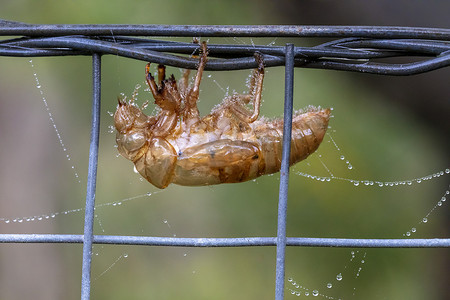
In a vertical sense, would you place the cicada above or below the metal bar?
below

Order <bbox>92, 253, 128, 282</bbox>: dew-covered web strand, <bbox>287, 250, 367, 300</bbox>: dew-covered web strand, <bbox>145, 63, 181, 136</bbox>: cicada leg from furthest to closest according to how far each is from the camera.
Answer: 1. <bbox>92, 253, 128, 282</bbox>: dew-covered web strand
2. <bbox>287, 250, 367, 300</bbox>: dew-covered web strand
3. <bbox>145, 63, 181, 136</bbox>: cicada leg

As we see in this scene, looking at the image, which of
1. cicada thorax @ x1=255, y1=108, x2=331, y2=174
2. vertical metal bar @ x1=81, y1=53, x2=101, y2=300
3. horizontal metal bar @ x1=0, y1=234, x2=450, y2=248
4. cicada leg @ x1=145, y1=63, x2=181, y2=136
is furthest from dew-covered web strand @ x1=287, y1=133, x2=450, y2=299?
vertical metal bar @ x1=81, y1=53, x2=101, y2=300

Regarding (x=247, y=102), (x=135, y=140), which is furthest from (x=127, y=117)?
(x=247, y=102)

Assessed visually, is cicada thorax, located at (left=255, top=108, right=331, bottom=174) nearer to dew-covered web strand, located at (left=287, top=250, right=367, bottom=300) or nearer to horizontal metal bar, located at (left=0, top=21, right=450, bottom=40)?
horizontal metal bar, located at (left=0, top=21, right=450, bottom=40)

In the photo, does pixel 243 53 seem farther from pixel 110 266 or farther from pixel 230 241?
pixel 110 266

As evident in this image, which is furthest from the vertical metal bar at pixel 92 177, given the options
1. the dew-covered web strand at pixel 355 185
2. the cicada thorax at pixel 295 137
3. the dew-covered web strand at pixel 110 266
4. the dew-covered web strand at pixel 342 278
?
the dew-covered web strand at pixel 110 266

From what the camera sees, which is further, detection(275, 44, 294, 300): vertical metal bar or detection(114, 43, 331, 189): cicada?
detection(114, 43, 331, 189): cicada

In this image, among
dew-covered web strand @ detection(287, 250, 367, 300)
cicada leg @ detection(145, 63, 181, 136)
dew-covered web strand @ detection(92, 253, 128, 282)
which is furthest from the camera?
dew-covered web strand @ detection(92, 253, 128, 282)

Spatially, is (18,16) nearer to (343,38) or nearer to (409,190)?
(409,190)
